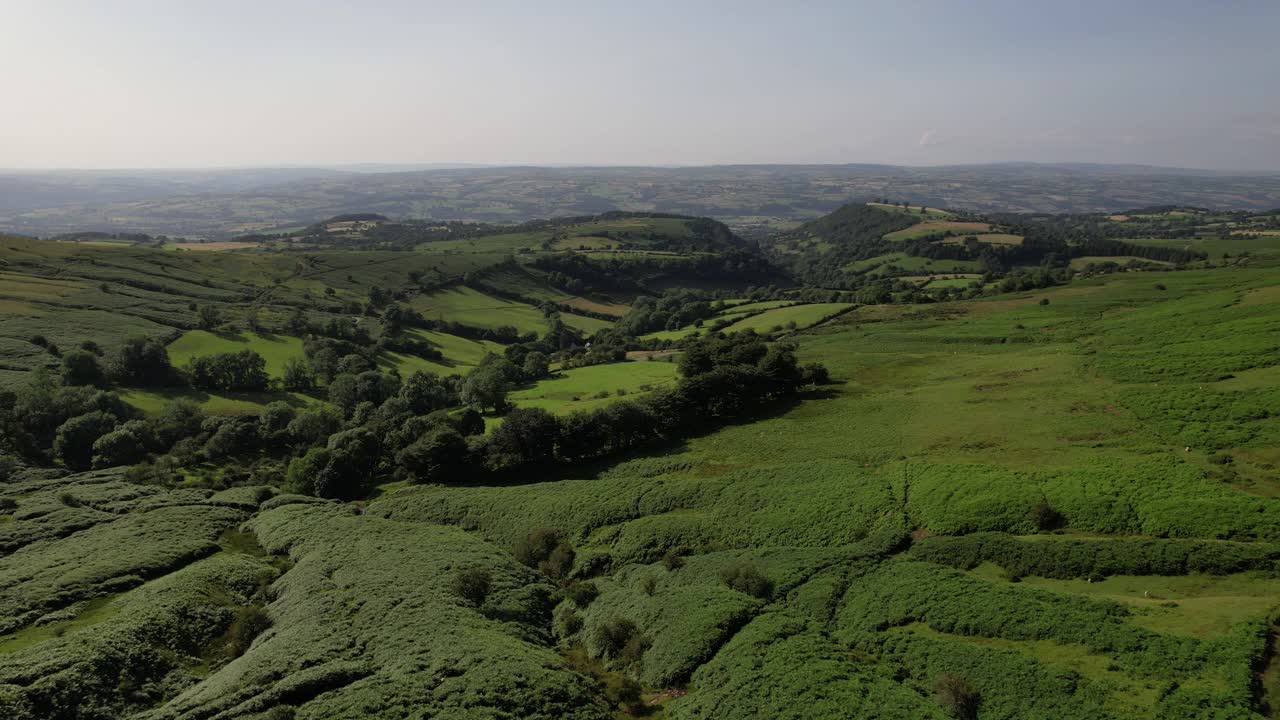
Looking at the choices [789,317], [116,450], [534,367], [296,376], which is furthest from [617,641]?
[789,317]

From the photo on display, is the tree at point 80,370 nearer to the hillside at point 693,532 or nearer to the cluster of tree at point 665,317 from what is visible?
the hillside at point 693,532

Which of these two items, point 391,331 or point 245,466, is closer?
point 245,466

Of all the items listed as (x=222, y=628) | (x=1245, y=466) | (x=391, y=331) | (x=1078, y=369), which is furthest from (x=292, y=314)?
(x=1245, y=466)

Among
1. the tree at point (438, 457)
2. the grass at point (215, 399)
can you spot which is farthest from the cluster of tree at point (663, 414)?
the grass at point (215, 399)

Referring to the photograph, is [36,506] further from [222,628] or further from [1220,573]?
[1220,573]

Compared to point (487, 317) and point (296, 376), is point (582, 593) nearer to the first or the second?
point (296, 376)

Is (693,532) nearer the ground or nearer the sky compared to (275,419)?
nearer the sky
